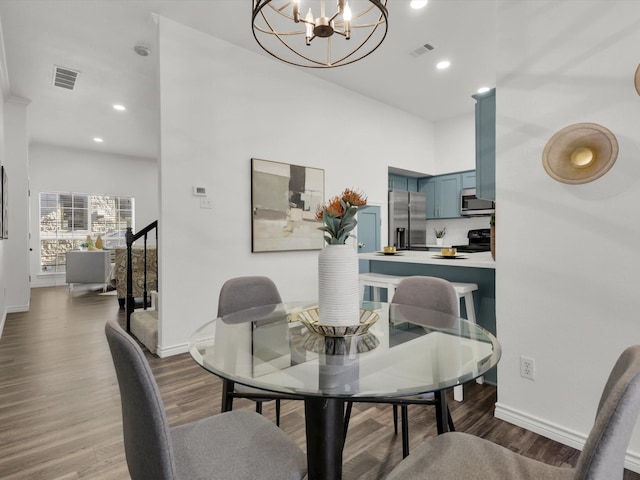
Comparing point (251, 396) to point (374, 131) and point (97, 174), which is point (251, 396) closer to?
point (374, 131)

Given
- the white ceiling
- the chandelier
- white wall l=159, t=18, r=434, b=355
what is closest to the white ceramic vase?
the chandelier

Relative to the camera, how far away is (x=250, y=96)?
3.73 metres

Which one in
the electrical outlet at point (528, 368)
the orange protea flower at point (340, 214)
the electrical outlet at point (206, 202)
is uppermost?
the electrical outlet at point (206, 202)

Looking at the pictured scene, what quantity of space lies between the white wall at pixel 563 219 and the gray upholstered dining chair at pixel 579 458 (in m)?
1.05

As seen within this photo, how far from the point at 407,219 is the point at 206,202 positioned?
3.64 metres

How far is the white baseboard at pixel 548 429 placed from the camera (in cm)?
160

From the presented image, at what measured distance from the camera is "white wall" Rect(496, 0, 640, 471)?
5.36 feet

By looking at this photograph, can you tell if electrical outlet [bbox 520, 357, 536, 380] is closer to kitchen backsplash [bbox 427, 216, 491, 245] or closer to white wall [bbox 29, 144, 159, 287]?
kitchen backsplash [bbox 427, 216, 491, 245]

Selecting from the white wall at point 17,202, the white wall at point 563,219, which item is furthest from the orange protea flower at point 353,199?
the white wall at point 17,202

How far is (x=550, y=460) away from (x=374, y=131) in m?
4.38

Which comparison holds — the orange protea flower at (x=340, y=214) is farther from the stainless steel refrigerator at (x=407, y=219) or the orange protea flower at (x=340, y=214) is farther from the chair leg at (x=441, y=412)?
the stainless steel refrigerator at (x=407, y=219)

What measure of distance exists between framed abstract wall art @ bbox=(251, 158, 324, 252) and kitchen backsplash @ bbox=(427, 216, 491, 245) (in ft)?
10.1

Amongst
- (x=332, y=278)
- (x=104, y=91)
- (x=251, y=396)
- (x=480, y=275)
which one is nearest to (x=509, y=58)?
(x=480, y=275)

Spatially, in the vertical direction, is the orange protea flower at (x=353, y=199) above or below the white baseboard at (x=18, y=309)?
above
